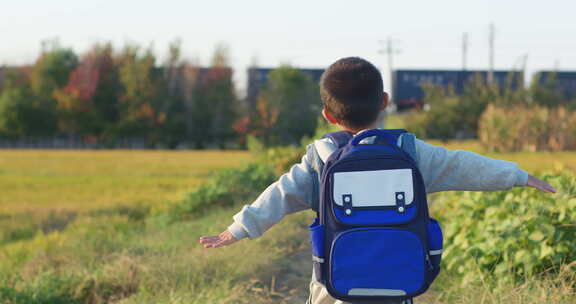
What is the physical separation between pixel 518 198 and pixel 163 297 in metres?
2.47

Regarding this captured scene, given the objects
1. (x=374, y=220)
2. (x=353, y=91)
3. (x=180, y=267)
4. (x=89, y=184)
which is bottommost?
(x=89, y=184)

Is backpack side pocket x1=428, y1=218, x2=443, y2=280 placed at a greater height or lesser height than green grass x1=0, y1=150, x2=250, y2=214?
greater

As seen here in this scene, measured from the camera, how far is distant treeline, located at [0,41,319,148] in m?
48.4

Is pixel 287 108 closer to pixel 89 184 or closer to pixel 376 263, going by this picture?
pixel 89 184

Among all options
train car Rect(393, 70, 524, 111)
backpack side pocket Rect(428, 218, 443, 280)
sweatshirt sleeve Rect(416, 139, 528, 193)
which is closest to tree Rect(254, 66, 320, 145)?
sweatshirt sleeve Rect(416, 139, 528, 193)

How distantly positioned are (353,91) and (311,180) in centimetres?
37

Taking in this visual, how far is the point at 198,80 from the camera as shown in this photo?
4984 cm

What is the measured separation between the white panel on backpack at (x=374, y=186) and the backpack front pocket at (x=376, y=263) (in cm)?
10

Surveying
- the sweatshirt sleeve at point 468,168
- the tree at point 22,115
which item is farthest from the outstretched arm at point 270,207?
the tree at point 22,115

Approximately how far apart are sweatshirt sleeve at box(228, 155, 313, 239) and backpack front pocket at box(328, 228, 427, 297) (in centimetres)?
27

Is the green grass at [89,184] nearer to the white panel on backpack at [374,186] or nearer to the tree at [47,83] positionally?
the white panel on backpack at [374,186]

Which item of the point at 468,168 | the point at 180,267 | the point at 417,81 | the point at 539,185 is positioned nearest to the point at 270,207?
the point at 468,168

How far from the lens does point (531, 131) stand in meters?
26.3

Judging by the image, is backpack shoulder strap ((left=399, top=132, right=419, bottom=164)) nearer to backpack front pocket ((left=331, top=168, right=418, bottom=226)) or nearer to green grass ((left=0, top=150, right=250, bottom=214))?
backpack front pocket ((left=331, top=168, right=418, bottom=226))
